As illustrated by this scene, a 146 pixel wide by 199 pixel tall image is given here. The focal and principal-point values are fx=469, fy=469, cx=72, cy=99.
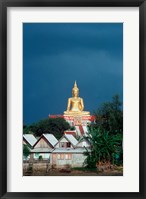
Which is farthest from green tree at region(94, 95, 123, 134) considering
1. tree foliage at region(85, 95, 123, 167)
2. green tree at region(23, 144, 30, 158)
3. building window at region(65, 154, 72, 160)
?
green tree at region(23, 144, 30, 158)

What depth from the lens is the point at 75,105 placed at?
247 centimetres

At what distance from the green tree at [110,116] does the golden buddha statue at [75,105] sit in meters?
0.07

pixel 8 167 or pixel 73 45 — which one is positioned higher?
pixel 73 45

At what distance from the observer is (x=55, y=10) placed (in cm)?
244

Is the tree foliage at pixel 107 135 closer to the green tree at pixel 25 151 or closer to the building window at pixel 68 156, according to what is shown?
the building window at pixel 68 156

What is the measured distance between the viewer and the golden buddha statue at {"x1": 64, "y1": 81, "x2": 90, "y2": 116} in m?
2.47

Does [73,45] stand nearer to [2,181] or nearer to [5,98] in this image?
[5,98]

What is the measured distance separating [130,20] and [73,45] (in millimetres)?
328

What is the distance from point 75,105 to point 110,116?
199 millimetres

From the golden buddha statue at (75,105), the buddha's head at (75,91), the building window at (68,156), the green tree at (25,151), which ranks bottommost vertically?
the building window at (68,156)

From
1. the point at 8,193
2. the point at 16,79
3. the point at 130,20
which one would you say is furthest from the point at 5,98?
the point at 130,20

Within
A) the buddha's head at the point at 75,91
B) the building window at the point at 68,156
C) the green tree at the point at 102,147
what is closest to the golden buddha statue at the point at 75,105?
the buddha's head at the point at 75,91

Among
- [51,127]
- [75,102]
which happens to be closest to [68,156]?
[51,127]

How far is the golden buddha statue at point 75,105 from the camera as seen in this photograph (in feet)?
8.11
